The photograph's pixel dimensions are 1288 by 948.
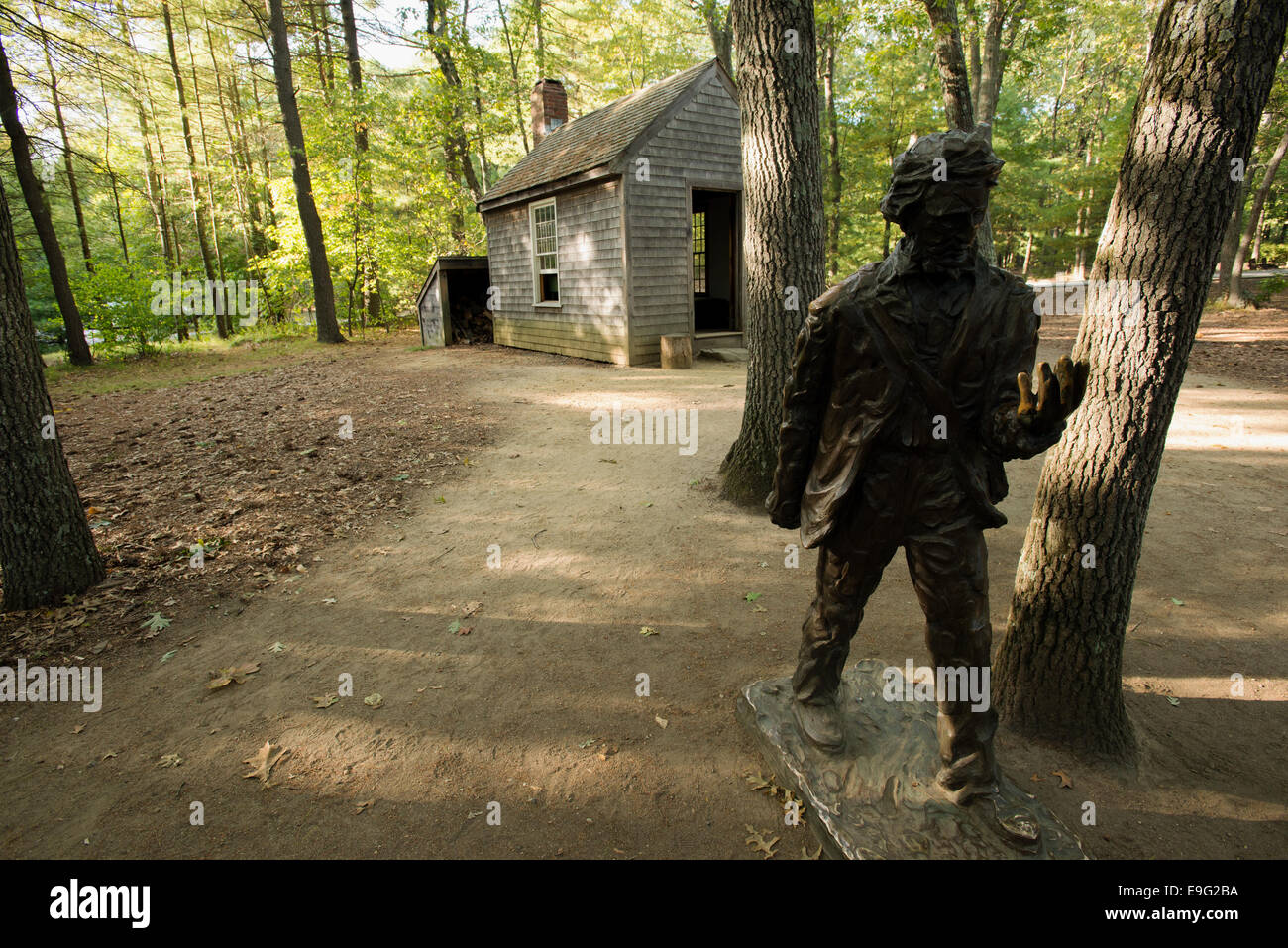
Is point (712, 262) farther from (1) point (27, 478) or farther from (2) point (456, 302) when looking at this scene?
(1) point (27, 478)

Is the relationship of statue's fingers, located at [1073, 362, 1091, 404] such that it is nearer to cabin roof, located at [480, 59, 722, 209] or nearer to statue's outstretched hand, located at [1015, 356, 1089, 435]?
statue's outstretched hand, located at [1015, 356, 1089, 435]

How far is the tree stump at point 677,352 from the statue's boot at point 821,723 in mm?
11172

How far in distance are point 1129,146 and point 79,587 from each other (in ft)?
22.3

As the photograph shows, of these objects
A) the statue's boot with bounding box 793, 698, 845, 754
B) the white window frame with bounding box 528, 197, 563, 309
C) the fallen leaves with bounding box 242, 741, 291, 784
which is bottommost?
the fallen leaves with bounding box 242, 741, 291, 784

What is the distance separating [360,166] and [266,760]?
20987 millimetres

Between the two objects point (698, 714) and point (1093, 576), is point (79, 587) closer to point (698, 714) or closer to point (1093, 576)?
point (698, 714)

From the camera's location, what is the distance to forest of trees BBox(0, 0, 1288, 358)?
18.1 metres

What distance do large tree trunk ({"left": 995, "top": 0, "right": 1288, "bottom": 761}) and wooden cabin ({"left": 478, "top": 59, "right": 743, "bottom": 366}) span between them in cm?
1139

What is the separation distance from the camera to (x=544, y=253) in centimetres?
1644

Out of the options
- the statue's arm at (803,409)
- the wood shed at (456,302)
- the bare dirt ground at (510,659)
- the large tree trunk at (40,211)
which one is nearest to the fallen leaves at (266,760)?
the bare dirt ground at (510,659)

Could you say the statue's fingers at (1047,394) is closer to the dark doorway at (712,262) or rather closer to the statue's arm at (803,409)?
the statue's arm at (803,409)

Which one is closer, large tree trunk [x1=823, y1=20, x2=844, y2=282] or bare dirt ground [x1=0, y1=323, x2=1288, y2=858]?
bare dirt ground [x1=0, y1=323, x2=1288, y2=858]

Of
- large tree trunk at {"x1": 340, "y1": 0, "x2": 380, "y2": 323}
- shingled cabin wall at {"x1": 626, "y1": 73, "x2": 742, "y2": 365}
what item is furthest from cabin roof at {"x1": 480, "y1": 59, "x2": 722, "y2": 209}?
large tree trunk at {"x1": 340, "y1": 0, "x2": 380, "y2": 323}

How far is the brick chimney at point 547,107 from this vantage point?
19.4 m
